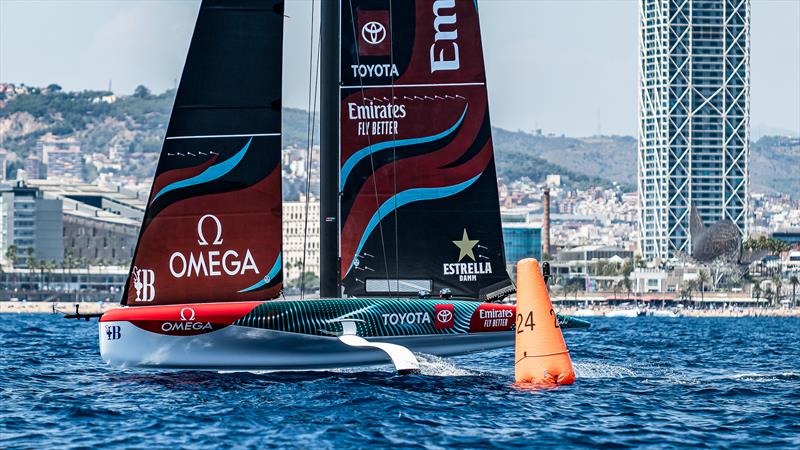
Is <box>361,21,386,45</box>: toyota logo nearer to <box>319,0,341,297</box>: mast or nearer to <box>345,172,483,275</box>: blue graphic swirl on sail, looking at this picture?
<box>319,0,341,297</box>: mast

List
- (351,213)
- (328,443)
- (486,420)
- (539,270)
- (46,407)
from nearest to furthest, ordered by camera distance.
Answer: (328,443) < (486,420) < (46,407) < (539,270) < (351,213)

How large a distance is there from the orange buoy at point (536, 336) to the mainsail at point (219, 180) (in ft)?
15.7

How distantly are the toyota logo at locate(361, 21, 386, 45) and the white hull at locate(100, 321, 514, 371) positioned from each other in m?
6.47

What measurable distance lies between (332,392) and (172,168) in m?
5.65

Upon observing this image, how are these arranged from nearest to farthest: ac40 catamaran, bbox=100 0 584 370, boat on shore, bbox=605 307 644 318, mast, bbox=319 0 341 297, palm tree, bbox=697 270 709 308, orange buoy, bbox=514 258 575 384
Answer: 1. orange buoy, bbox=514 258 575 384
2. ac40 catamaran, bbox=100 0 584 370
3. mast, bbox=319 0 341 297
4. boat on shore, bbox=605 307 644 318
5. palm tree, bbox=697 270 709 308

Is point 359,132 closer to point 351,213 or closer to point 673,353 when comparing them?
point 351,213

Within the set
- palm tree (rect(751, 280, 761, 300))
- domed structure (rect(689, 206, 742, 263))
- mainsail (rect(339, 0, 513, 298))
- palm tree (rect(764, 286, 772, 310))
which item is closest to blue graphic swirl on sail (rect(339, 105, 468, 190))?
mainsail (rect(339, 0, 513, 298))

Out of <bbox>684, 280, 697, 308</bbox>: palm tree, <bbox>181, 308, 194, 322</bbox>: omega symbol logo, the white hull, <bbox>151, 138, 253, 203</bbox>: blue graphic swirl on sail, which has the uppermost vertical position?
<bbox>151, 138, 253, 203</bbox>: blue graphic swirl on sail

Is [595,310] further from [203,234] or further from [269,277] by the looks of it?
[203,234]

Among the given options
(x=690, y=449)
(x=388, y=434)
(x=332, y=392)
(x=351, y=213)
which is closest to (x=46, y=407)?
(x=332, y=392)

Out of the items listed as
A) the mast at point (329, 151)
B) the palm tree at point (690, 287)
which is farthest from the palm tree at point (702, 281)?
the mast at point (329, 151)

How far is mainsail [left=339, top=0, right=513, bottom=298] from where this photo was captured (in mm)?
28875

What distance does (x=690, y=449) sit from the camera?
1928cm

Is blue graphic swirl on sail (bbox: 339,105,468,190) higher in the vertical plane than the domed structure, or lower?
lower
